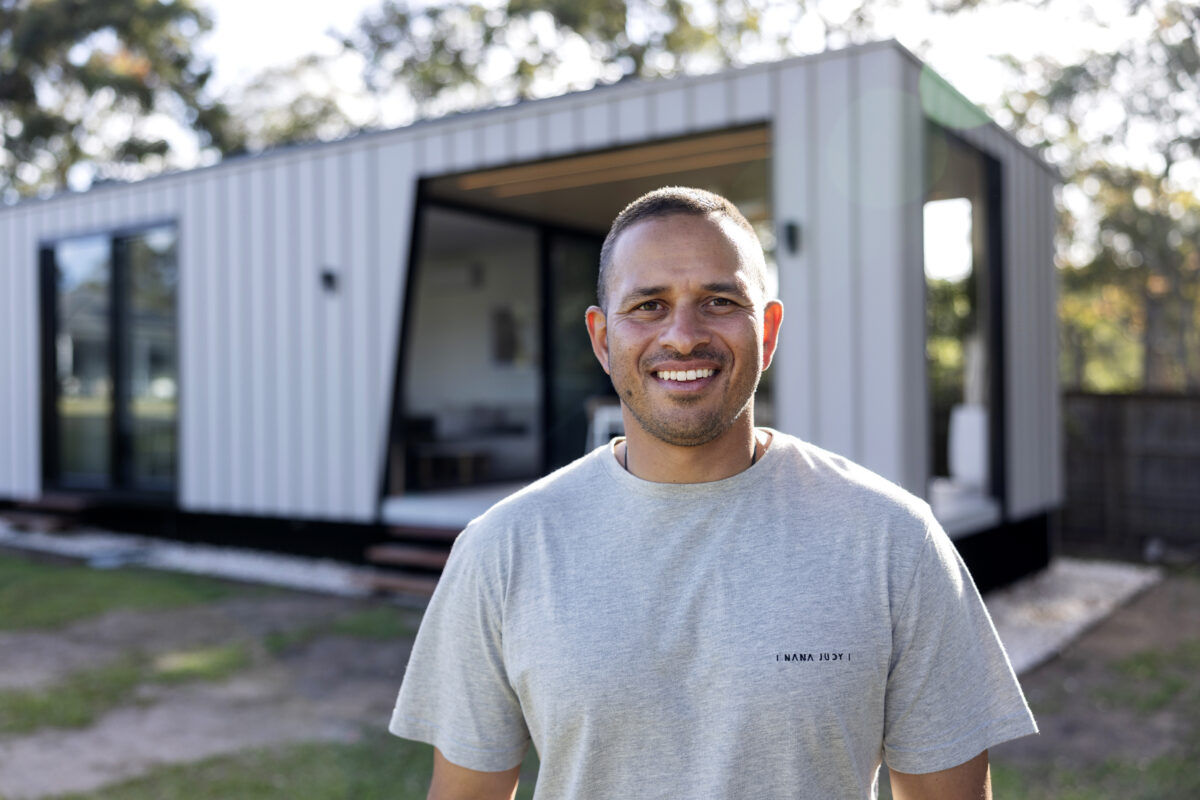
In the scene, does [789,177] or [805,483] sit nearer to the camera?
[805,483]

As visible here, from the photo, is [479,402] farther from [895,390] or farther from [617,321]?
[617,321]

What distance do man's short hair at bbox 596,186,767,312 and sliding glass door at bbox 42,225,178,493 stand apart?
719cm

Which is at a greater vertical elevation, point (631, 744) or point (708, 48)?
point (708, 48)

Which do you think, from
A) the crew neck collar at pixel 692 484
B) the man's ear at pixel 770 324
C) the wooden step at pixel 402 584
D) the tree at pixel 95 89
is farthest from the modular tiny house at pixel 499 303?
the tree at pixel 95 89

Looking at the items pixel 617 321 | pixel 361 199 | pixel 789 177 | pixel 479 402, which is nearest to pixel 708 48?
pixel 479 402

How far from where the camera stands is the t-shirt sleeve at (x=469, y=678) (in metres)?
1.27

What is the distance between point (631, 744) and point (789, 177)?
4191 mm

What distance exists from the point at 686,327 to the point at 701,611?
0.35 metres

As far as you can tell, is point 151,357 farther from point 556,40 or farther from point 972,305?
point 556,40

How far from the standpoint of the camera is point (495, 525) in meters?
1.30

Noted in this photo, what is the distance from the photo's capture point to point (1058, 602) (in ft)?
19.6

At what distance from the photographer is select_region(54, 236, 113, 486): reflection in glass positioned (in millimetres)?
8320

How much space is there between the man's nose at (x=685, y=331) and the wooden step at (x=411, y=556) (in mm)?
4779

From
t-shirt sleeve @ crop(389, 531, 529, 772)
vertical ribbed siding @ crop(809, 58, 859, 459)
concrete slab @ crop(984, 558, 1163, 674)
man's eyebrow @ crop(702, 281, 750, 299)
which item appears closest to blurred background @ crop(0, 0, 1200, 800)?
concrete slab @ crop(984, 558, 1163, 674)
